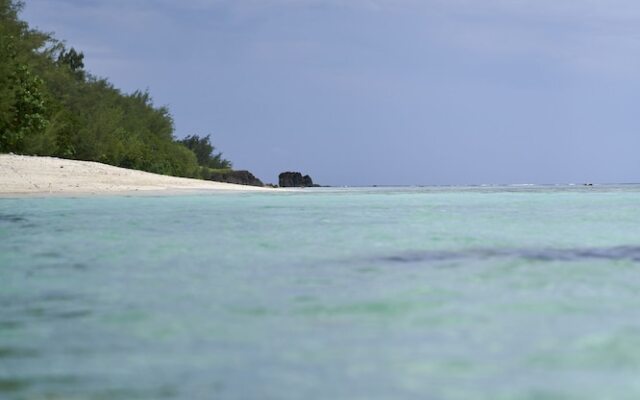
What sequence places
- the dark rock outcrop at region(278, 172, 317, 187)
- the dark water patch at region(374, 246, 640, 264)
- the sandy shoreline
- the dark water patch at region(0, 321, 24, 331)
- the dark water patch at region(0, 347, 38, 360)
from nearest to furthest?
1. the dark water patch at region(0, 347, 38, 360)
2. the dark water patch at region(0, 321, 24, 331)
3. the dark water patch at region(374, 246, 640, 264)
4. the sandy shoreline
5. the dark rock outcrop at region(278, 172, 317, 187)

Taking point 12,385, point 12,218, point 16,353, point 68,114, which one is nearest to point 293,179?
point 68,114

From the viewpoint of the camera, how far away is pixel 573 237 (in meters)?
8.98

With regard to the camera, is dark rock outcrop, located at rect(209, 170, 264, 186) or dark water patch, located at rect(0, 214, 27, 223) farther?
dark rock outcrop, located at rect(209, 170, 264, 186)

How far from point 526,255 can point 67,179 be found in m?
23.3

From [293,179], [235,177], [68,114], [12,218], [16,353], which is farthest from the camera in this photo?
[293,179]

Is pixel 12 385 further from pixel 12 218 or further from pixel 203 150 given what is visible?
pixel 203 150

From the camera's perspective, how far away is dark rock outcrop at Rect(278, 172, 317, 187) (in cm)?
10450

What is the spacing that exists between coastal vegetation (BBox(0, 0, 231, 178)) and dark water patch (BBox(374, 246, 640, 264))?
28916 millimetres

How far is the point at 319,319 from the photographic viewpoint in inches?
160

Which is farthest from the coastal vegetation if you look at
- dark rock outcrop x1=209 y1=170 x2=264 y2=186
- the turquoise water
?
the turquoise water

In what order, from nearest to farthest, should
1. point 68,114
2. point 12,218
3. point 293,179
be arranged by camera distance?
point 12,218 < point 68,114 < point 293,179

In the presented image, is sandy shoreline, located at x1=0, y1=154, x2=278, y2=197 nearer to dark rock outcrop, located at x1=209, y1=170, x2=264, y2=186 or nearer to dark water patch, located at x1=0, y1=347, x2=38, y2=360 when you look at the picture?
dark water patch, located at x1=0, y1=347, x2=38, y2=360

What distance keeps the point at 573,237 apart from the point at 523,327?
214 inches

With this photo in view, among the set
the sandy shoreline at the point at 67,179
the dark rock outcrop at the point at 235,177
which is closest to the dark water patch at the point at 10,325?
the sandy shoreline at the point at 67,179
